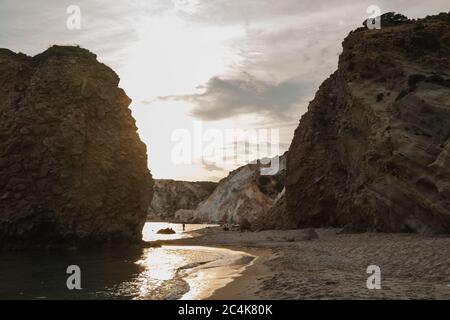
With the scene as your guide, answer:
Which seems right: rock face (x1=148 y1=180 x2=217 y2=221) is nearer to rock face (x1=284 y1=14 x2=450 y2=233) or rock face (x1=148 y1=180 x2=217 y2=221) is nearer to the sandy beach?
A: rock face (x1=284 y1=14 x2=450 y2=233)

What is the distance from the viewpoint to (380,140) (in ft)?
111

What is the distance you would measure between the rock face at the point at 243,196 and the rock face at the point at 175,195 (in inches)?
1890

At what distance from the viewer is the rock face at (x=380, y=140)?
29578mm

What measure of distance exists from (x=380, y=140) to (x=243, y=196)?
2941 inches

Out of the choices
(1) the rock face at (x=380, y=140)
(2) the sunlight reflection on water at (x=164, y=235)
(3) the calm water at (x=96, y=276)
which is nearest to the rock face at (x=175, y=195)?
(2) the sunlight reflection on water at (x=164, y=235)

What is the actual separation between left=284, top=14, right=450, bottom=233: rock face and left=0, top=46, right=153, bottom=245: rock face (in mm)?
21408

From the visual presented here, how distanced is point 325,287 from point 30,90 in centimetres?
3690

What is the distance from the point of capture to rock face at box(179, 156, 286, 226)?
4075 inches

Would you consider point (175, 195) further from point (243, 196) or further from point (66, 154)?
point (66, 154)

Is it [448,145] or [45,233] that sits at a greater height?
[448,145]

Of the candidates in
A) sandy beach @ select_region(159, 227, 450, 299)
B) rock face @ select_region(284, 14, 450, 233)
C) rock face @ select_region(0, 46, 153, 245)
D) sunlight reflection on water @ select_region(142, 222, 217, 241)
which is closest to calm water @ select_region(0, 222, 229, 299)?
sandy beach @ select_region(159, 227, 450, 299)
